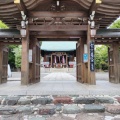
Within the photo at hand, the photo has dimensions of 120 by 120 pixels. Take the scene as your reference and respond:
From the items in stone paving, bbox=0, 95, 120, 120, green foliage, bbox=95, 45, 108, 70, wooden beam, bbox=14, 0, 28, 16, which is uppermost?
wooden beam, bbox=14, 0, 28, 16

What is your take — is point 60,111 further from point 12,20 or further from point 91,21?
point 12,20

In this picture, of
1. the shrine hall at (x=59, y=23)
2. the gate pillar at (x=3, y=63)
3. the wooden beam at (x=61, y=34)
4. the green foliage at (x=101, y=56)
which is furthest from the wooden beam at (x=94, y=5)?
the green foliage at (x=101, y=56)

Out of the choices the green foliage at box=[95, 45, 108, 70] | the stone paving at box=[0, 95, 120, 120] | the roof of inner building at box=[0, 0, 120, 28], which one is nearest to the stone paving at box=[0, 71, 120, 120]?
the stone paving at box=[0, 95, 120, 120]

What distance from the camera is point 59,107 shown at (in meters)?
5.12

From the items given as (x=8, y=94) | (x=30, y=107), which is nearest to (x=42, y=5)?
(x=8, y=94)

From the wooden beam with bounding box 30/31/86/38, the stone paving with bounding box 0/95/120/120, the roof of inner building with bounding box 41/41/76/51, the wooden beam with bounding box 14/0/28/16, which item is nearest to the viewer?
the stone paving with bounding box 0/95/120/120

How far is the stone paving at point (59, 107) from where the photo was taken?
184 inches

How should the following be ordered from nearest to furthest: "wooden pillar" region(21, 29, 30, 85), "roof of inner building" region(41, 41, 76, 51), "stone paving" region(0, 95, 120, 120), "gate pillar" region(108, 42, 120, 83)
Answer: "stone paving" region(0, 95, 120, 120) → "wooden pillar" region(21, 29, 30, 85) → "gate pillar" region(108, 42, 120, 83) → "roof of inner building" region(41, 41, 76, 51)

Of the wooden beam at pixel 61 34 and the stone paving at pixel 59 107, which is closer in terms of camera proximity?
the stone paving at pixel 59 107

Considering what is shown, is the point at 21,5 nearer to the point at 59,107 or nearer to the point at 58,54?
the point at 59,107

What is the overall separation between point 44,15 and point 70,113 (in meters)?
5.12

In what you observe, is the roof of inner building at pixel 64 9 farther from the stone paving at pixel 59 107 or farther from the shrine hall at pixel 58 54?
the shrine hall at pixel 58 54

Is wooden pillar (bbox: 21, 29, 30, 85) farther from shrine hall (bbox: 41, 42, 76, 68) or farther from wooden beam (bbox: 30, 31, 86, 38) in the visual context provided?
shrine hall (bbox: 41, 42, 76, 68)

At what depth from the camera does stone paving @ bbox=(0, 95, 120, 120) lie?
4.68m
